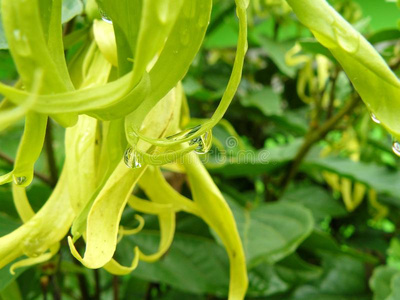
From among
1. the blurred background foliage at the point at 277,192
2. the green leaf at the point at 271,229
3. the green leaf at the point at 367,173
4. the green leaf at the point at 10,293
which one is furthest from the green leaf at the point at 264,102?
the green leaf at the point at 10,293

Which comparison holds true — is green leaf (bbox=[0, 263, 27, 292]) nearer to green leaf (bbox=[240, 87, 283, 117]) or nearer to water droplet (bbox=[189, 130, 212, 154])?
water droplet (bbox=[189, 130, 212, 154])

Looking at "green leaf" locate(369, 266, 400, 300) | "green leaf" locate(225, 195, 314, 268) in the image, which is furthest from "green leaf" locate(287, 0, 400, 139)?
"green leaf" locate(369, 266, 400, 300)

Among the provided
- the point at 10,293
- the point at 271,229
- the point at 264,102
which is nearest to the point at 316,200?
the point at 264,102

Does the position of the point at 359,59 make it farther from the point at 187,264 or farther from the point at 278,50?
the point at 278,50

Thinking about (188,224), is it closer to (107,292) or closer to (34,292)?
(34,292)

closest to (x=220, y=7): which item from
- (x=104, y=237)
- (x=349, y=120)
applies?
(x=349, y=120)

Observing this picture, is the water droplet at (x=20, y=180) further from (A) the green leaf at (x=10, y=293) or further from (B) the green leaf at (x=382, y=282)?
(B) the green leaf at (x=382, y=282)

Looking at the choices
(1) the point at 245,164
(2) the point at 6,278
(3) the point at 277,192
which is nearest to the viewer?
(2) the point at 6,278
